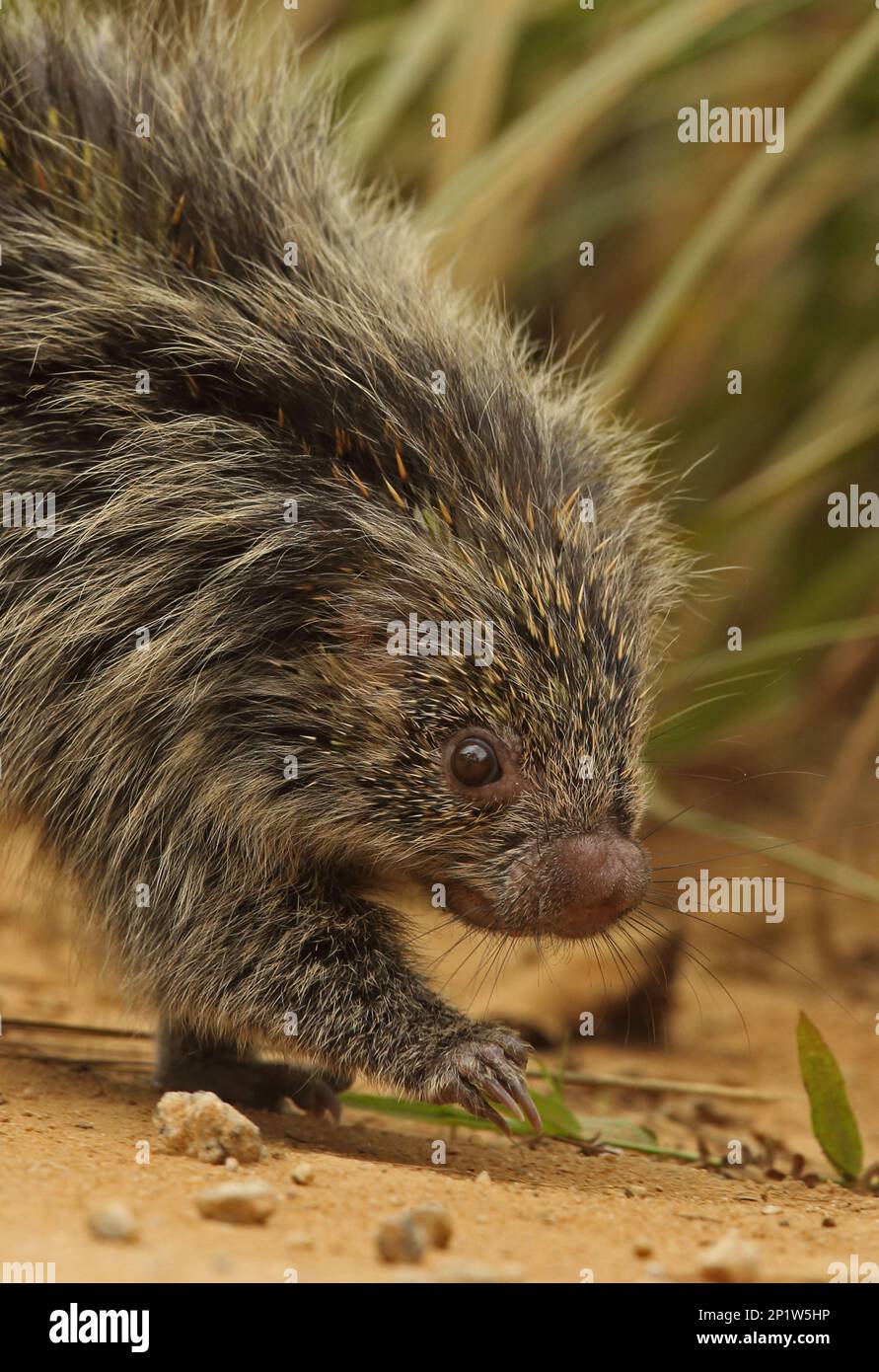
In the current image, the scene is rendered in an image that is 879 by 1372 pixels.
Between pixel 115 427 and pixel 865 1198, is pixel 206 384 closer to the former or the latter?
pixel 115 427

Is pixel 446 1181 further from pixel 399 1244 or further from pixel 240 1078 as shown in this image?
pixel 240 1078

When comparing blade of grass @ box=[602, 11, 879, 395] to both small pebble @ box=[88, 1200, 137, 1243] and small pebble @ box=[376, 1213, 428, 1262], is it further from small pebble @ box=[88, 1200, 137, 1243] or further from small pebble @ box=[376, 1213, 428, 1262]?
small pebble @ box=[88, 1200, 137, 1243]

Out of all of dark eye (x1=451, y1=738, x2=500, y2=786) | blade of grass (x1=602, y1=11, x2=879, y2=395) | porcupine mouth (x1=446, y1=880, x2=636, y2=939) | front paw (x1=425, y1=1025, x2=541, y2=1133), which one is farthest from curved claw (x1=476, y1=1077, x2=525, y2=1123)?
blade of grass (x1=602, y1=11, x2=879, y2=395)

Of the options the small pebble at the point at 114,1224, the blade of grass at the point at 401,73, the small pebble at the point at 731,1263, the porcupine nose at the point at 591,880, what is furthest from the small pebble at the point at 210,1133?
the blade of grass at the point at 401,73

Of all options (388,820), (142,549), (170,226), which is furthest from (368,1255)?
(170,226)

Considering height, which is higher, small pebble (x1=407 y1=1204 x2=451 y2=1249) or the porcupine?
the porcupine
